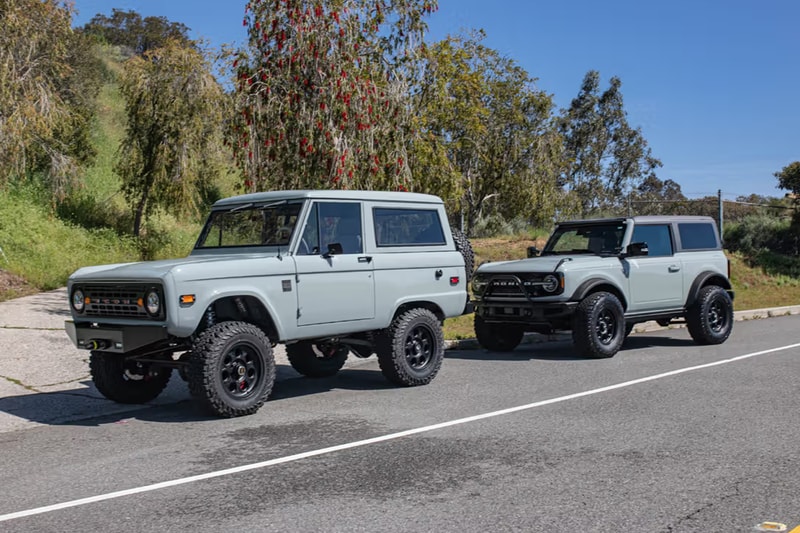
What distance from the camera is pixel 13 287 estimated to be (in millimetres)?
16938

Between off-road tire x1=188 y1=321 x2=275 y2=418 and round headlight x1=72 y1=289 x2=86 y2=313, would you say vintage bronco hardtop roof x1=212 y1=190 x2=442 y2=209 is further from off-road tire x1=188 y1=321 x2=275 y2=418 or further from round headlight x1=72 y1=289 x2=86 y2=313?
round headlight x1=72 y1=289 x2=86 y2=313

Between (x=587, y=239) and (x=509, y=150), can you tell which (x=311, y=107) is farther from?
(x=509, y=150)

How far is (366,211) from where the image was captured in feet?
29.6

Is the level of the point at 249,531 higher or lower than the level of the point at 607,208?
lower

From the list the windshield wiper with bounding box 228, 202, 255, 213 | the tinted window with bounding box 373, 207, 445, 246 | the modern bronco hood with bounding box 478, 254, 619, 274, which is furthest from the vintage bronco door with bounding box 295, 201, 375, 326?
the modern bronco hood with bounding box 478, 254, 619, 274

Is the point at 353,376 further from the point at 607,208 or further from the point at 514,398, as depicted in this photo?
the point at 607,208

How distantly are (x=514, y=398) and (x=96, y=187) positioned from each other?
2501 centimetres

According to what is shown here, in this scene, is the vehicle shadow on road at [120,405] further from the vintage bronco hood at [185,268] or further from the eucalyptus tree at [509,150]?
the eucalyptus tree at [509,150]

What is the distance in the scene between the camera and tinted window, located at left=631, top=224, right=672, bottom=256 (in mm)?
12562

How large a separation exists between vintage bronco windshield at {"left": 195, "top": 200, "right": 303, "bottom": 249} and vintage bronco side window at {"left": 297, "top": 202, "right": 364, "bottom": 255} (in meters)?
0.18

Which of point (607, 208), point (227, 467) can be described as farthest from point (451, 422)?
point (607, 208)

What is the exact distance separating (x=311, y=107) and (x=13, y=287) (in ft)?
24.3

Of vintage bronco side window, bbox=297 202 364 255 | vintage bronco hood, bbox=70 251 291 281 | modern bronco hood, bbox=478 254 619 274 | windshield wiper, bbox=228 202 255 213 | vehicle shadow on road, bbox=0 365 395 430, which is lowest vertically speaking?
vehicle shadow on road, bbox=0 365 395 430

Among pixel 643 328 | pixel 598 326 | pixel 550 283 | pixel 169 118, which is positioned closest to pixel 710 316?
pixel 643 328
